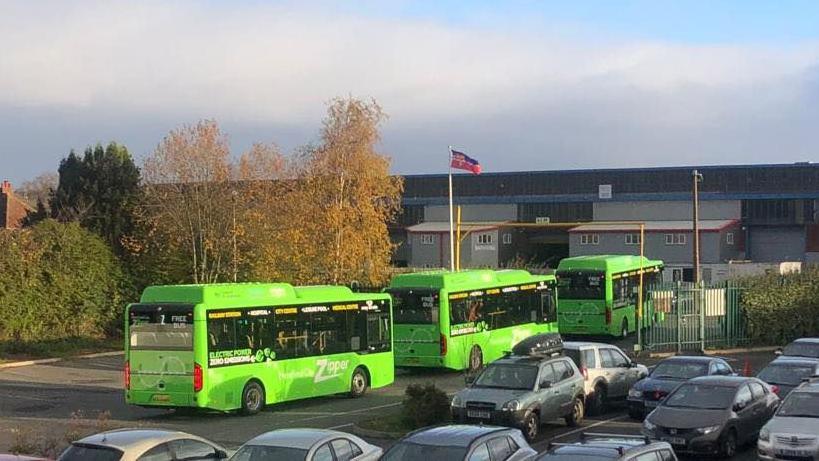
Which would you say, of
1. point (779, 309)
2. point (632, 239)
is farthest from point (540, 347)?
point (632, 239)

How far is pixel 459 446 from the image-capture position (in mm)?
12453

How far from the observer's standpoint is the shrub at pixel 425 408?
20969mm

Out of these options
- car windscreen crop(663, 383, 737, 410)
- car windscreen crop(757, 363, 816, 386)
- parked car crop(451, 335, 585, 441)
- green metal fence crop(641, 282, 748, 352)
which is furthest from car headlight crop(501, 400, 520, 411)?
green metal fence crop(641, 282, 748, 352)

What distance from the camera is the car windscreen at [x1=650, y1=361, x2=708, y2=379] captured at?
23312 millimetres

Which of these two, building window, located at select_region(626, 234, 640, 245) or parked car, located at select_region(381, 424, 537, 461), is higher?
building window, located at select_region(626, 234, 640, 245)

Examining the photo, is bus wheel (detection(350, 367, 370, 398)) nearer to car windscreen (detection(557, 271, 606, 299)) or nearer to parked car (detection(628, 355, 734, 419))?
parked car (detection(628, 355, 734, 419))

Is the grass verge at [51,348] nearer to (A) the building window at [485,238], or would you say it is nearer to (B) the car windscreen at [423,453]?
(B) the car windscreen at [423,453]

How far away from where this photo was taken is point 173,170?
48.8m

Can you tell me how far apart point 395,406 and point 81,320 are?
2381 cm

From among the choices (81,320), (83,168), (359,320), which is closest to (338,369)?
(359,320)

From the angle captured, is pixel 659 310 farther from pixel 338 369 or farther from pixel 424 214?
pixel 424 214

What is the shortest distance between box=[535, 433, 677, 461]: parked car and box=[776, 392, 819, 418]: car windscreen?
616 cm

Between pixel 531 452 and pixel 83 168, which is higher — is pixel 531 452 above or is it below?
below

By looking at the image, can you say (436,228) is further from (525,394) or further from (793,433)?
(793,433)
